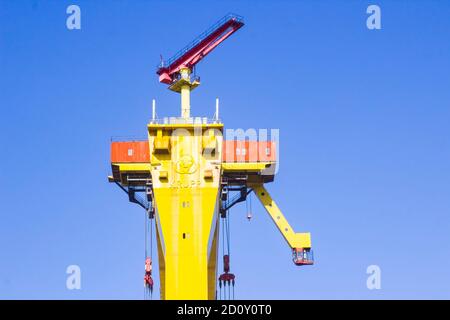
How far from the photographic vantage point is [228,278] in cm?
10656

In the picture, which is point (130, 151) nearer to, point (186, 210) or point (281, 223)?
point (186, 210)

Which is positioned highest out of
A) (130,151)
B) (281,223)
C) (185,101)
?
(185,101)

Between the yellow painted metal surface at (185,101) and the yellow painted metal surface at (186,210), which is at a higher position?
the yellow painted metal surface at (185,101)

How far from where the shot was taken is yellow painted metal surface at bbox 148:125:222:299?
99.1 meters

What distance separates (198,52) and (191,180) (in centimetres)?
1603

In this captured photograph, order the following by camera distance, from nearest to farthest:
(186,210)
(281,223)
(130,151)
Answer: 1. (186,210)
2. (130,151)
3. (281,223)

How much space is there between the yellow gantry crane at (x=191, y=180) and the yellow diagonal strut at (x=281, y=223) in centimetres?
6

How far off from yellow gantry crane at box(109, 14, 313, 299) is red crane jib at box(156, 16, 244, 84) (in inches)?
4.0

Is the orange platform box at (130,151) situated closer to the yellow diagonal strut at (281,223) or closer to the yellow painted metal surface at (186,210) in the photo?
the yellow painted metal surface at (186,210)

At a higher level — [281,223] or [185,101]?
[185,101]

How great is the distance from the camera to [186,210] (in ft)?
331

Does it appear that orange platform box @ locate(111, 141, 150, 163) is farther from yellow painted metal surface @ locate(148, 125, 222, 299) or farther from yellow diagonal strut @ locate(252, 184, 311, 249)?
yellow diagonal strut @ locate(252, 184, 311, 249)

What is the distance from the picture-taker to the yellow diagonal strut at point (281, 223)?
110062mm
